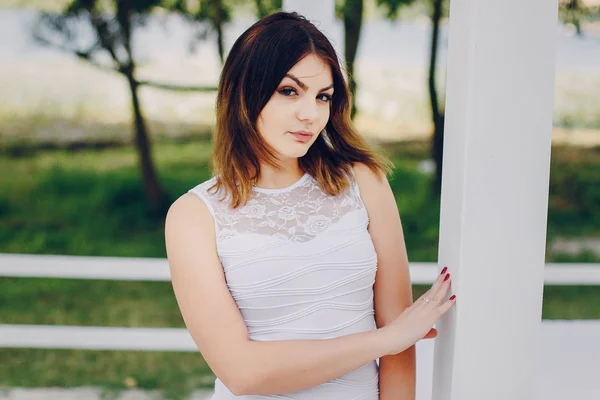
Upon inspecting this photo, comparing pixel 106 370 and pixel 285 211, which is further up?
pixel 285 211

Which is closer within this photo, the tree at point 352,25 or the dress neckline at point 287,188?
the dress neckline at point 287,188

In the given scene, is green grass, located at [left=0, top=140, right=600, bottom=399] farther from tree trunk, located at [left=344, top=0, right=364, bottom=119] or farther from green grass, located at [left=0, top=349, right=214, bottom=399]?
tree trunk, located at [left=344, top=0, right=364, bottom=119]

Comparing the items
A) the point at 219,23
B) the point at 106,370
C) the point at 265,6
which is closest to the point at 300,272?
the point at 106,370

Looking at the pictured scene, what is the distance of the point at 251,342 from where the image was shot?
1341 mm

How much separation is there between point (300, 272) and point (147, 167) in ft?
16.9

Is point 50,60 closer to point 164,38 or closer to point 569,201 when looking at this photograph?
point 164,38

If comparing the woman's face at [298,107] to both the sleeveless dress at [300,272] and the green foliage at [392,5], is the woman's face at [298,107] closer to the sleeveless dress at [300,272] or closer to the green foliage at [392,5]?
the sleeveless dress at [300,272]

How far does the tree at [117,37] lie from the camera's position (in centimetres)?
595

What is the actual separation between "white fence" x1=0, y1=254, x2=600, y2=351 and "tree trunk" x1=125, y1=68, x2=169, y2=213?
2.65 metres

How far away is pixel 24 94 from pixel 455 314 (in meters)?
5.97

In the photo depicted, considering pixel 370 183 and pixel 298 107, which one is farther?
pixel 370 183

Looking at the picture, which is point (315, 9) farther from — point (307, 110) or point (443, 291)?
point (443, 291)

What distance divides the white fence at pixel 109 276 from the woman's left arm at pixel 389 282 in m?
2.03

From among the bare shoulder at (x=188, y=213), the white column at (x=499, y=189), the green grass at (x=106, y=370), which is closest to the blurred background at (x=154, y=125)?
the green grass at (x=106, y=370)
